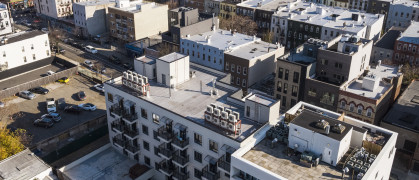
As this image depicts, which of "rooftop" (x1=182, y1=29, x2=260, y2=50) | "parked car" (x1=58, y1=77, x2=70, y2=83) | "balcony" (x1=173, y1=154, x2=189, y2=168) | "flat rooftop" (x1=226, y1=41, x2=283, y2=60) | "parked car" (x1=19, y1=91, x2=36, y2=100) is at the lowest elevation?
"parked car" (x1=19, y1=91, x2=36, y2=100)

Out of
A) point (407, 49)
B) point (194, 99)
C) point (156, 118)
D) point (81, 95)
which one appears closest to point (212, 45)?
point (81, 95)

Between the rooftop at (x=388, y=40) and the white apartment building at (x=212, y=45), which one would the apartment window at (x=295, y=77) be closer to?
the white apartment building at (x=212, y=45)

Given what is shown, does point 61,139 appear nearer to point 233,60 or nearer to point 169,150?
point 169,150

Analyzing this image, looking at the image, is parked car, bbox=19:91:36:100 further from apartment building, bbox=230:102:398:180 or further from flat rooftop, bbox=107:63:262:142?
apartment building, bbox=230:102:398:180

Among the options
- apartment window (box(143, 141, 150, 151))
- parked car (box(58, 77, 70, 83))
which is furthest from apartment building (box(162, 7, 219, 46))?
apartment window (box(143, 141, 150, 151))

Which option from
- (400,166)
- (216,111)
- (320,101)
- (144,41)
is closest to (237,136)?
(216,111)

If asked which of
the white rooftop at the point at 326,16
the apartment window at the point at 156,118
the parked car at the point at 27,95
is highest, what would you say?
the white rooftop at the point at 326,16

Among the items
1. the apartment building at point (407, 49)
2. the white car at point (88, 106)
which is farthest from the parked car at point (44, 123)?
the apartment building at point (407, 49)
